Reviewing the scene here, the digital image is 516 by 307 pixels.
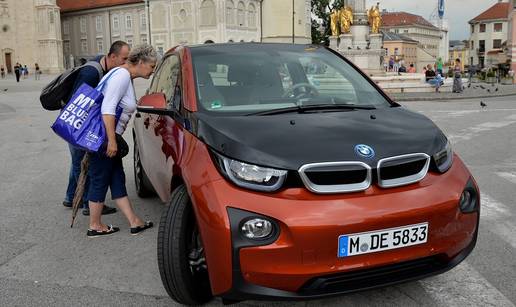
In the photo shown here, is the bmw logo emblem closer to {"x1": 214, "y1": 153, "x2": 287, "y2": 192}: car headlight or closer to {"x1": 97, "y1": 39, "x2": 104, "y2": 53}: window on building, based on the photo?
{"x1": 214, "y1": 153, "x2": 287, "y2": 192}: car headlight

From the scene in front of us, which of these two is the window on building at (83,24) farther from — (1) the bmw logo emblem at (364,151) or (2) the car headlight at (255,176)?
(1) the bmw logo emblem at (364,151)

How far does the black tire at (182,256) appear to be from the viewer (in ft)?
11.1

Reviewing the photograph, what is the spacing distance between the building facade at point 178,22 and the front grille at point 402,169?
7117 centimetres

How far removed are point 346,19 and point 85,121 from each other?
30052 millimetres

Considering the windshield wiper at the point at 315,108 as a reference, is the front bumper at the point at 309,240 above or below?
below

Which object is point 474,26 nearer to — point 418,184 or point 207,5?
point 207,5

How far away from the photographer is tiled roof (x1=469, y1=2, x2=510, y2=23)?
110 meters

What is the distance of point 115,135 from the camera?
4844 millimetres

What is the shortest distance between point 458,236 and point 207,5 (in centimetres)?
7828

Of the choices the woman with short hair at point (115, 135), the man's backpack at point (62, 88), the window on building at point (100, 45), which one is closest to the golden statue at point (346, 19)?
the man's backpack at point (62, 88)

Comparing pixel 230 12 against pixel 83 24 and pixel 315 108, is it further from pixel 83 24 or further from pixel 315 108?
pixel 315 108

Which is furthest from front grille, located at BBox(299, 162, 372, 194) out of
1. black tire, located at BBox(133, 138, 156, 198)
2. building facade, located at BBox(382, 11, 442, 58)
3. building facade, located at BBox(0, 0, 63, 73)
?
building facade, located at BBox(382, 11, 442, 58)

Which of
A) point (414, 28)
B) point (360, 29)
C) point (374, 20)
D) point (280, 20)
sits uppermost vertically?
point (414, 28)

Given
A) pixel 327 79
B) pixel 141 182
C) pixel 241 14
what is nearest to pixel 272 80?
pixel 327 79
